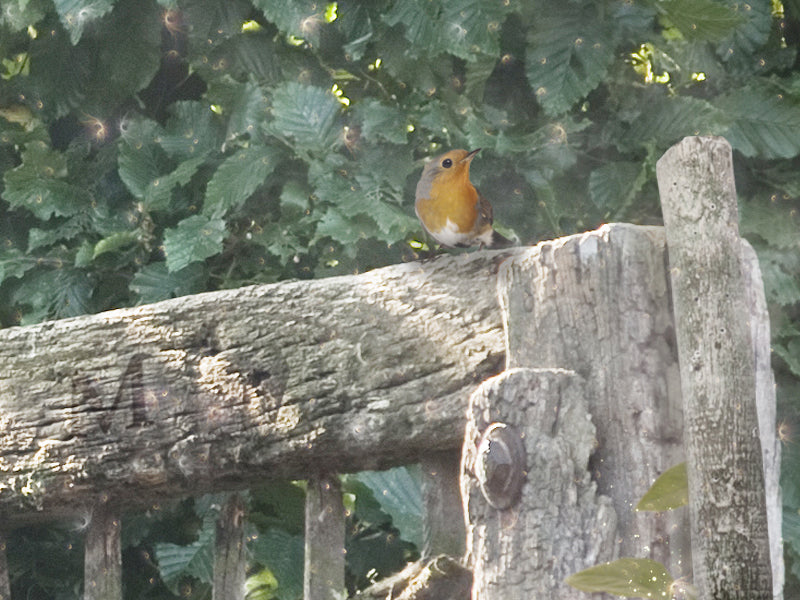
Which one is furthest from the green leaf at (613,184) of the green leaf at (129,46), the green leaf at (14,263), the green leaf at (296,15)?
the green leaf at (14,263)

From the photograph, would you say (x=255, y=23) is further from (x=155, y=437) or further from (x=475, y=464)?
(x=475, y=464)

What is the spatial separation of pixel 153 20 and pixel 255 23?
0.27 metres

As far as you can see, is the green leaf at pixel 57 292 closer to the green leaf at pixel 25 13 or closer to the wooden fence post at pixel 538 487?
the green leaf at pixel 25 13

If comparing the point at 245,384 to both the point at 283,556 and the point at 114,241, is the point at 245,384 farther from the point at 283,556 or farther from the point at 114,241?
the point at 114,241

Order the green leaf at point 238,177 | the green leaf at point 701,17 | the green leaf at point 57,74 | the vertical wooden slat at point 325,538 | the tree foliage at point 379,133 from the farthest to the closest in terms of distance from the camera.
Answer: the green leaf at point 57,74
the green leaf at point 238,177
the tree foliage at point 379,133
the green leaf at point 701,17
the vertical wooden slat at point 325,538

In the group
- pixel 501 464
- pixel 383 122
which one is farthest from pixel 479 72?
pixel 501 464

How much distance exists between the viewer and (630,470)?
3.85ft

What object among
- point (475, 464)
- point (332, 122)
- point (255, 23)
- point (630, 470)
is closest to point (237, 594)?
point (475, 464)

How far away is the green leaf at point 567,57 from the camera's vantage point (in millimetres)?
2289

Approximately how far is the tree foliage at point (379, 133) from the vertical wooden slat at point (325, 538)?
2.45 feet

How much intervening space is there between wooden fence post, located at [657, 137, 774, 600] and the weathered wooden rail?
0.11 metres

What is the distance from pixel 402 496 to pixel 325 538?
27.8 inches

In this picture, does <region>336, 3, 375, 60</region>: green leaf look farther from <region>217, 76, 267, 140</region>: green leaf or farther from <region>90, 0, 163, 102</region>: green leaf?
<region>90, 0, 163, 102</region>: green leaf

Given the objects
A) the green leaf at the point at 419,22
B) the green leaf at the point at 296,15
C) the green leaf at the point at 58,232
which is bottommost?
the green leaf at the point at 58,232
